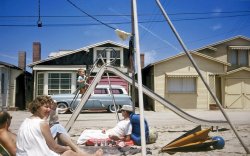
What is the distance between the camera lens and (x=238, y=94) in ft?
84.7

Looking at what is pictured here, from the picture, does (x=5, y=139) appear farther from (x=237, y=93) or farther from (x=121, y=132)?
(x=237, y=93)

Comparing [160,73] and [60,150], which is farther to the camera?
[160,73]

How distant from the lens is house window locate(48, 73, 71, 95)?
25.4m

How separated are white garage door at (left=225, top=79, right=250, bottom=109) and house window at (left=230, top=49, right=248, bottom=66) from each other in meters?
3.29

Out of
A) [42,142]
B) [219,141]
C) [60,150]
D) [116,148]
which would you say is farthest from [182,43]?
[42,142]

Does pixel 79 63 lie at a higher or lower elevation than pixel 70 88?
higher

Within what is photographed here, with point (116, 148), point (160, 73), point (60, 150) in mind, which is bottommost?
point (116, 148)

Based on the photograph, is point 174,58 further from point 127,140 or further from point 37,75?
point 127,140

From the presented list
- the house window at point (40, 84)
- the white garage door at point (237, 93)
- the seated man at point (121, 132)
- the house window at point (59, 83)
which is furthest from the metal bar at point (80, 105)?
the white garage door at point (237, 93)

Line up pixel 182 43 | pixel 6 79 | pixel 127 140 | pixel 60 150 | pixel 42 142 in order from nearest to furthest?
1. pixel 42 142
2. pixel 60 150
3. pixel 182 43
4. pixel 127 140
5. pixel 6 79

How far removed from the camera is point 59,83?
25391 mm

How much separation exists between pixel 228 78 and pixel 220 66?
4.29 feet

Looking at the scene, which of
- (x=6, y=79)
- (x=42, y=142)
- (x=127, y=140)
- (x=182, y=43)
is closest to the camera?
(x=42, y=142)

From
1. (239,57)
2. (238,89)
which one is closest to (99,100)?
(238,89)
